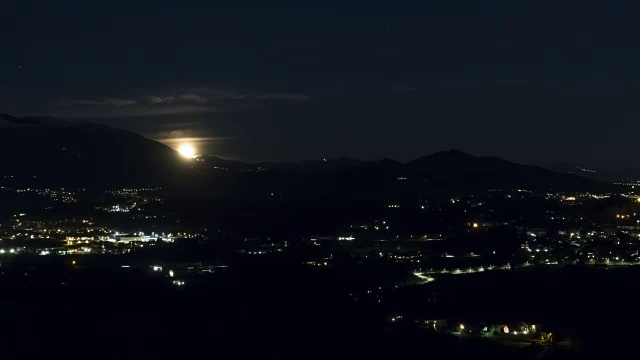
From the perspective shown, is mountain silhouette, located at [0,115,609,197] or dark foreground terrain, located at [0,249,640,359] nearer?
dark foreground terrain, located at [0,249,640,359]

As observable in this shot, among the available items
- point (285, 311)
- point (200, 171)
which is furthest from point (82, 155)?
point (285, 311)

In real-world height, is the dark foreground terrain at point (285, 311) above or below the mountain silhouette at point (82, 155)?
below

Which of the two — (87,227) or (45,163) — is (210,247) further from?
(45,163)

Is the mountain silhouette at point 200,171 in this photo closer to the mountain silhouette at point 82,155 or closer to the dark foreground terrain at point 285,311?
the mountain silhouette at point 82,155

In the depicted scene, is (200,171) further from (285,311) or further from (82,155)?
Answer: (285,311)

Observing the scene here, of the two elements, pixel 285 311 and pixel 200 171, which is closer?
pixel 285 311

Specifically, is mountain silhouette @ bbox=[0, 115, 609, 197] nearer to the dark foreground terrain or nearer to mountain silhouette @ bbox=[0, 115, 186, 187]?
mountain silhouette @ bbox=[0, 115, 186, 187]

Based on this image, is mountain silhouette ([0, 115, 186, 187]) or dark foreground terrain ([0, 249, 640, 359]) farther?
mountain silhouette ([0, 115, 186, 187])

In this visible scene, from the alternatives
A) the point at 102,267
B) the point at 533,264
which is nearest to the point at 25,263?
the point at 102,267

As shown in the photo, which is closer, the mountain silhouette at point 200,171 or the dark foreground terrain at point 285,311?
the dark foreground terrain at point 285,311

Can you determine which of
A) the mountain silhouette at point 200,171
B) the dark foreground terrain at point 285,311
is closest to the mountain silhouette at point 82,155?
the mountain silhouette at point 200,171

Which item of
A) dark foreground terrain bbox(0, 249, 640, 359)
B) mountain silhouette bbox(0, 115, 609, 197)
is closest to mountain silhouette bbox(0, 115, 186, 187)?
mountain silhouette bbox(0, 115, 609, 197)

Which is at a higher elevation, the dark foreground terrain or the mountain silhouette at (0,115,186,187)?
the mountain silhouette at (0,115,186,187)
